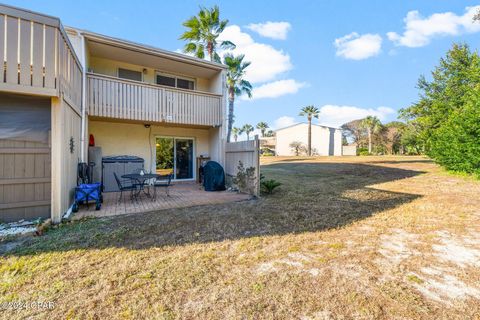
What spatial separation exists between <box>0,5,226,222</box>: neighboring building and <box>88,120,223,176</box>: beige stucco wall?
0.04 meters

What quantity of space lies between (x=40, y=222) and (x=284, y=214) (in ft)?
16.3

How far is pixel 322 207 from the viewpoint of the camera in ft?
20.3

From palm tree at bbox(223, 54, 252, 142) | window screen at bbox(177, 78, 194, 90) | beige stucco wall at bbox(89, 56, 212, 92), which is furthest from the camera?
palm tree at bbox(223, 54, 252, 142)

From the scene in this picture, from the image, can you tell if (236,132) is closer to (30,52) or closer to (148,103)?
(148,103)

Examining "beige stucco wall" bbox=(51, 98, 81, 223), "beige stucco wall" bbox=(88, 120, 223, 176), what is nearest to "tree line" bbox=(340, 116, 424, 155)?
"beige stucco wall" bbox=(88, 120, 223, 176)

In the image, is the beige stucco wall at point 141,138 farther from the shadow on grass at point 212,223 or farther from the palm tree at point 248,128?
the palm tree at point 248,128

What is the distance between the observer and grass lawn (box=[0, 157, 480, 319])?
7.18ft

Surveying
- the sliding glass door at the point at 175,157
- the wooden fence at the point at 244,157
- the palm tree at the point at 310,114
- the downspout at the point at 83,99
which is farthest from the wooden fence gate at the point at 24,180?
the palm tree at the point at 310,114

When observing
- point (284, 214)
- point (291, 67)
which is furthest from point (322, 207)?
point (291, 67)

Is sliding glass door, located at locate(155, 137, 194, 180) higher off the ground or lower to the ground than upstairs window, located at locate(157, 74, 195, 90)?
lower

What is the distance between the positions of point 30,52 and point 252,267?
5.14 meters

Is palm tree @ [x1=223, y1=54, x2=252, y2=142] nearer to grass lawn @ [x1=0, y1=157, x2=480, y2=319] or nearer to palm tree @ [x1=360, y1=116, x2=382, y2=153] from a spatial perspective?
grass lawn @ [x1=0, y1=157, x2=480, y2=319]

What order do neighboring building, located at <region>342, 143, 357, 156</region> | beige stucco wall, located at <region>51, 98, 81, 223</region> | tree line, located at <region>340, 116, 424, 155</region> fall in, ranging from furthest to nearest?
tree line, located at <region>340, 116, 424, 155</region> < neighboring building, located at <region>342, 143, 357, 156</region> < beige stucco wall, located at <region>51, 98, 81, 223</region>

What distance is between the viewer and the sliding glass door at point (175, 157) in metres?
10.2
